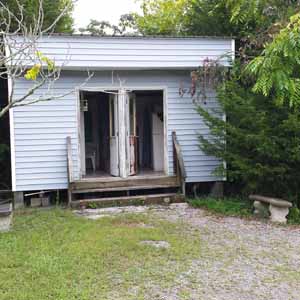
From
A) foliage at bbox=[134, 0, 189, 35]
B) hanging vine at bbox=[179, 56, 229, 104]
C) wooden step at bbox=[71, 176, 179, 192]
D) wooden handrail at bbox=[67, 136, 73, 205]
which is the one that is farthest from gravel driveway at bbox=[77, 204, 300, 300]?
foliage at bbox=[134, 0, 189, 35]

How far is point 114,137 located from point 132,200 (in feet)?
5.12

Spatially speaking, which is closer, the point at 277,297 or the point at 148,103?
the point at 277,297

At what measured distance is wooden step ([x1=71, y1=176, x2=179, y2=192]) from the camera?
8016mm

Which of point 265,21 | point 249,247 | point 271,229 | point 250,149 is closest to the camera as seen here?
point 249,247

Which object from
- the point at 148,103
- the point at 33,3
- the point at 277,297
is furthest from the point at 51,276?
the point at 33,3

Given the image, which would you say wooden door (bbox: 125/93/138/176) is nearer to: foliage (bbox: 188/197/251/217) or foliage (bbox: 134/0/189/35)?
foliage (bbox: 188/197/251/217)

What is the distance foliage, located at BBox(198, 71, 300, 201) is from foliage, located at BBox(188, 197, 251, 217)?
0.36 metres

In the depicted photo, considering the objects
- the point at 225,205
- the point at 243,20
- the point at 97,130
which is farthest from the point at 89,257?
the point at 97,130

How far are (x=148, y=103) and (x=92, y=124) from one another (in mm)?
1649

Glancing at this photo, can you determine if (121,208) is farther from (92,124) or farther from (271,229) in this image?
(92,124)

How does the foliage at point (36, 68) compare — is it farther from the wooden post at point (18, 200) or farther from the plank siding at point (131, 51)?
the wooden post at point (18, 200)

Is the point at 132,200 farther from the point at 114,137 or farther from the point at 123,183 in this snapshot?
the point at 114,137

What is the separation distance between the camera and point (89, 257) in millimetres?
4715

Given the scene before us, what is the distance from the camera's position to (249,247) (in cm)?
529
